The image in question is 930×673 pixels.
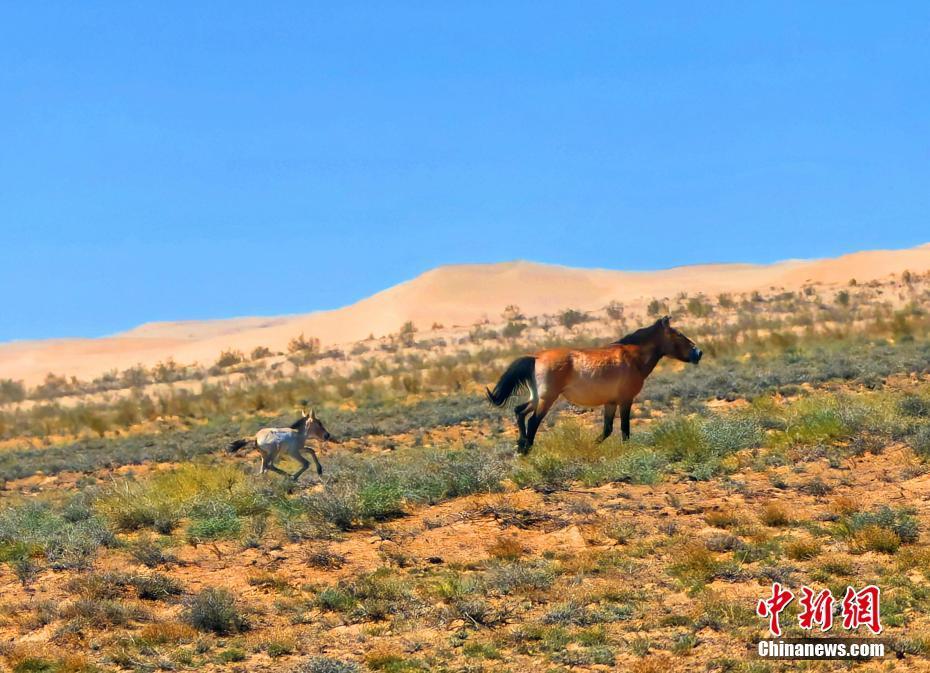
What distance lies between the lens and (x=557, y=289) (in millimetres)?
99125

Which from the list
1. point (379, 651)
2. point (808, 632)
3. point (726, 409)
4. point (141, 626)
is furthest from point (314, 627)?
point (726, 409)

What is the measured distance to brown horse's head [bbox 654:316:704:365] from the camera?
16.1 metres

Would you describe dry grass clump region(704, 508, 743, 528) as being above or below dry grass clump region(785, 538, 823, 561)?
above

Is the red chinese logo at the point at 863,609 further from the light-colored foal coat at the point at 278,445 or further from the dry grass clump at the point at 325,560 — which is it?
the light-colored foal coat at the point at 278,445

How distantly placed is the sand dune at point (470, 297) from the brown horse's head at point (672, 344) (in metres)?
46.6

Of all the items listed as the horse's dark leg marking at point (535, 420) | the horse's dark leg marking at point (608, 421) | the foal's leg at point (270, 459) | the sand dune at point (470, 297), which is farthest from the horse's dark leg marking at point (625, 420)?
the sand dune at point (470, 297)

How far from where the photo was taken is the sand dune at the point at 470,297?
245 feet

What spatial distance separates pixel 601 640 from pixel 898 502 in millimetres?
4306

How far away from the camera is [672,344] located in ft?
53.4

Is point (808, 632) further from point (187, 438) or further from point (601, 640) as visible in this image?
point (187, 438)

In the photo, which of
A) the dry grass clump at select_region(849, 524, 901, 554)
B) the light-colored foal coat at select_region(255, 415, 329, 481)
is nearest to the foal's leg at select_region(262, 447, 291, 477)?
the light-colored foal coat at select_region(255, 415, 329, 481)

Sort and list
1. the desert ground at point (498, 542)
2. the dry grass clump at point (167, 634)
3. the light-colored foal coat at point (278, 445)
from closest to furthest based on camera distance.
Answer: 1. the desert ground at point (498, 542)
2. the dry grass clump at point (167, 634)
3. the light-colored foal coat at point (278, 445)

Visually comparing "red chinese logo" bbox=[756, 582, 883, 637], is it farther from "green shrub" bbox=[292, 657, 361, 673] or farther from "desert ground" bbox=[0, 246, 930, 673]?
"green shrub" bbox=[292, 657, 361, 673]

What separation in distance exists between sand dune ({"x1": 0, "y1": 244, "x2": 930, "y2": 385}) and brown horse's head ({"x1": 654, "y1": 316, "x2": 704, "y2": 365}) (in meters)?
46.6
